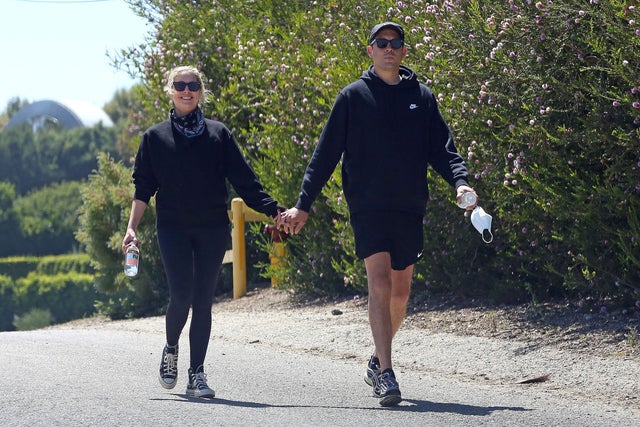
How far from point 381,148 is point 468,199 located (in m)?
0.60

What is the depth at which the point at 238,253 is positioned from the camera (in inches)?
607

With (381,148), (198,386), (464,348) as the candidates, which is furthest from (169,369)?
(464,348)

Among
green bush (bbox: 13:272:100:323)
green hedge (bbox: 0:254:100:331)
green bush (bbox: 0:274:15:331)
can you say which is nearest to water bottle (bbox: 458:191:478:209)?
green hedge (bbox: 0:254:100:331)

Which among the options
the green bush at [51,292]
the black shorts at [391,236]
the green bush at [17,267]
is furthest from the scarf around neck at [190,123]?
the green bush at [17,267]

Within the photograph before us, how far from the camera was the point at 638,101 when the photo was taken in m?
8.55

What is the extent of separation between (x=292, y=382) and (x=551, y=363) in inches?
72.1

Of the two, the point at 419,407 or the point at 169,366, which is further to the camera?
the point at 169,366

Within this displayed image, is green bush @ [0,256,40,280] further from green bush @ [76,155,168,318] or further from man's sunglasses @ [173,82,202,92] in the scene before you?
man's sunglasses @ [173,82,202,92]

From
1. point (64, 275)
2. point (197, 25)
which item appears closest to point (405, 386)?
point (197, 25)

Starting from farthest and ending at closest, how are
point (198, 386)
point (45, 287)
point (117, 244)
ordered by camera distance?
point (45, 287), point (117, 244), point (198, 386)

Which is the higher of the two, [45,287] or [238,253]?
[238,253]

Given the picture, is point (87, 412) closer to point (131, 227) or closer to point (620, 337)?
point (131, 227)

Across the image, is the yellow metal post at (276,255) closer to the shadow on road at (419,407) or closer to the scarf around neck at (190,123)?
the scarf around neck at (190,123)

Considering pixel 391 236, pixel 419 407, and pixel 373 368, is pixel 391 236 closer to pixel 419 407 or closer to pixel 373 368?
pixel 373 368
